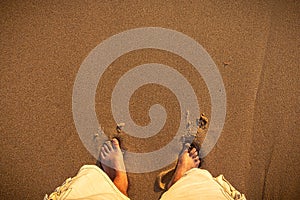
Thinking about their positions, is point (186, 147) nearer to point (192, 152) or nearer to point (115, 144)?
point (192, 152)

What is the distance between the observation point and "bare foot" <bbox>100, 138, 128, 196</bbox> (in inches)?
77.4

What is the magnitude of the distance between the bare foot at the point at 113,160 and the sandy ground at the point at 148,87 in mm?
56

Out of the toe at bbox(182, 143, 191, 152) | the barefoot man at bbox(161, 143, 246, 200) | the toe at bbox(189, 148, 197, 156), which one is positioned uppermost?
the toe at bbox(182, 143, 191, 152)

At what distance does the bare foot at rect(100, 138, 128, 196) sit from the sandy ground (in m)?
0.06

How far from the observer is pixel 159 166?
1.97m

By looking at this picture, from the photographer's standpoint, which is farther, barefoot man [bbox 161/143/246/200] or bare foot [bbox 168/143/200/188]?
bare foot [bbox 168/143/200/188]

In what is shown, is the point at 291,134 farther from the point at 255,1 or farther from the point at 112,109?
the point at 112,109

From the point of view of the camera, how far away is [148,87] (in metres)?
2.03

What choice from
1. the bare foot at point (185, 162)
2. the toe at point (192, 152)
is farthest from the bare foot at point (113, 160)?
the toe at point (192, 152)

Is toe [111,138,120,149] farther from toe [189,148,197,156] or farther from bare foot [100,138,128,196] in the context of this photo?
toe [189,148,197,156]

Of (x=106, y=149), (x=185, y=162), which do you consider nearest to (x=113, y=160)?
(x=106, y=149)

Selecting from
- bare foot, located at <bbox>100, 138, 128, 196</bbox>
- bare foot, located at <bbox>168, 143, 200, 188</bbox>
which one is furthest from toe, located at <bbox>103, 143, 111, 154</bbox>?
bare foot, located at <bbox>168, 143, 200, 188</bbox>

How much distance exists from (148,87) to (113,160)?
474 millimetres

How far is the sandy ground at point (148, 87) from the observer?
6.42 feet
